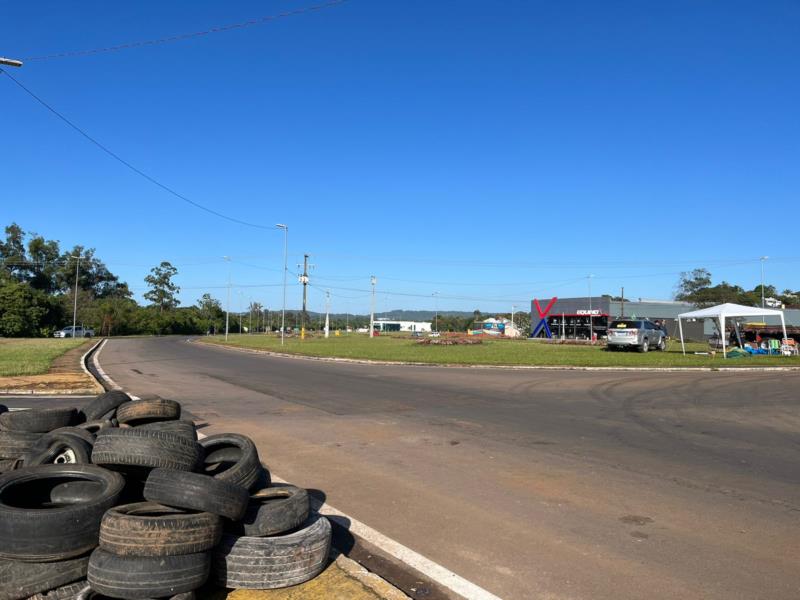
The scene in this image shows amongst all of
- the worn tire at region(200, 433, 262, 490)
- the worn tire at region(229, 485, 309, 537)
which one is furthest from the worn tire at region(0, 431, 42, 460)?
the worn tire at region(229, 485, 309, 537)

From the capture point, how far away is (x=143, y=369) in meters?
24.5

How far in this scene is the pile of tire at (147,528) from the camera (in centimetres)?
372

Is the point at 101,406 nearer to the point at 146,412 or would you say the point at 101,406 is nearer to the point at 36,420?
the point at 36,420

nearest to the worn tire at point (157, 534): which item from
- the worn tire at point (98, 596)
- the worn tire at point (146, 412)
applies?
the worn tire at point (98, 596)

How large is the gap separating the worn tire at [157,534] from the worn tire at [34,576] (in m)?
0.27

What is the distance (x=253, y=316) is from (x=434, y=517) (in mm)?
169915

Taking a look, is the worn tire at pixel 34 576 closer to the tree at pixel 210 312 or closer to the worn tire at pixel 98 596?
the worn tire at pixel 98 596

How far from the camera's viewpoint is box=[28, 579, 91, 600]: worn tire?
371cm

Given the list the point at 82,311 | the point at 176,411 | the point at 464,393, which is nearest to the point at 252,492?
the point at 176,411

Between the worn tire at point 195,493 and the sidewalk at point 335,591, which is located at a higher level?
the worn tire at point 195,493

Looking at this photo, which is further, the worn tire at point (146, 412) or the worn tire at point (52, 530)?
the worn tire at point (146, 412)

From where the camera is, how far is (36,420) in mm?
7070

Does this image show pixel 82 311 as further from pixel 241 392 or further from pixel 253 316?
pixel 241 392

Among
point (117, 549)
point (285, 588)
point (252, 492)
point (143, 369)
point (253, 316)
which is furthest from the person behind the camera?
point (253, 316)
